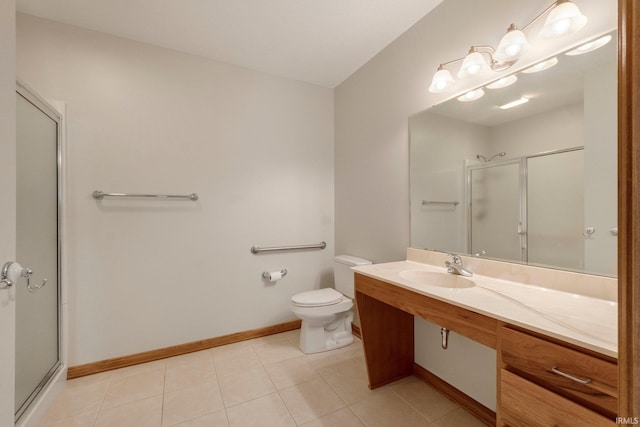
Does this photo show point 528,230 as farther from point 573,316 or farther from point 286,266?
point 286,266

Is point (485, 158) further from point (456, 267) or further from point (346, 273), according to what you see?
point (346, 273)

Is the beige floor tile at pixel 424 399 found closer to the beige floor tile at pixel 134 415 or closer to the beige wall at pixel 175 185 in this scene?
the beige wall at pixel 175 185

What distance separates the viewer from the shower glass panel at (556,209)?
1.09m

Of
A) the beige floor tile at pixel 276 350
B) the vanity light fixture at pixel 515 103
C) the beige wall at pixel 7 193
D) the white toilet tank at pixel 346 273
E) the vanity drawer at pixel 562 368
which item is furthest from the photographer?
the white toilet tank at pixel 346 273

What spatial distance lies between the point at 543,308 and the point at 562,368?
0.25m

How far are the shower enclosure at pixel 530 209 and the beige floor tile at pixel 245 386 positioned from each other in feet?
5.12

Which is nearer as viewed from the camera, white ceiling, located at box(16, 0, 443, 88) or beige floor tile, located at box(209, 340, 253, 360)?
white ceiling, located at box(16, 0, 443, 88)

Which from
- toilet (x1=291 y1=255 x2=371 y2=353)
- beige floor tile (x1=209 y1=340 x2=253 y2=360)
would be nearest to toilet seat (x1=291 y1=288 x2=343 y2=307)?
toilet (x1=291 y1=255 x2=371 y2=353)

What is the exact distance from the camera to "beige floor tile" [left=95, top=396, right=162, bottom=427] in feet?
4.53

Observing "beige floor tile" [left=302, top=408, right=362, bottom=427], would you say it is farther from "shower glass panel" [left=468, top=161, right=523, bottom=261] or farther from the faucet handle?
"shower glass panel" [left=468, top=161, right=523, bottom=261]

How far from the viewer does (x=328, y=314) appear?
6.61 feet

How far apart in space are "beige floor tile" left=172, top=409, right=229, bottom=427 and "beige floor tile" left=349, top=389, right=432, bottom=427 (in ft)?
2.31

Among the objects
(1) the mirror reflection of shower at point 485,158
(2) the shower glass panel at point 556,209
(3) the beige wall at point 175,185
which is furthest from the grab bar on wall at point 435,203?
(3) the beige wall at point 175,185

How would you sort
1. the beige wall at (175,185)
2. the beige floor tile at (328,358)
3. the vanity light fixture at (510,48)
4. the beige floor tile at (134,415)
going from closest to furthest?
1. the vanity light fixture at (510,48)
2. the beige floor tile at (134,415)
3. the beige wall at (175,185)
4. the beige floor tile at (328,358)
